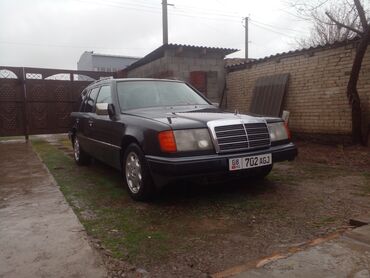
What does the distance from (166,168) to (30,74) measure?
9.81 m

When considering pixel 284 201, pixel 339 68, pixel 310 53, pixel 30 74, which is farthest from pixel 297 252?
pixel 30 74

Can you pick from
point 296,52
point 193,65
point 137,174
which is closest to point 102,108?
point 137,174

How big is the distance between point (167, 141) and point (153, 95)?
1591mm

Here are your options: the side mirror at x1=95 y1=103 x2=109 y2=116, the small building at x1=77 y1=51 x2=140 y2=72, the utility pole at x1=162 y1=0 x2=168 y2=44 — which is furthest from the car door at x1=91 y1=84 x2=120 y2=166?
the small building at x1=77 y1=51 x2=140 y2=72

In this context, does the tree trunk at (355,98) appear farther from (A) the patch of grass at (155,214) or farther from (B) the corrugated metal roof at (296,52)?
(A) the patch of grass at (155,214)

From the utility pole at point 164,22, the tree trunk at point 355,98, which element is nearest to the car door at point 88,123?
the tree trunk at point 355,98

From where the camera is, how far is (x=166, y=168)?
3.64 meters

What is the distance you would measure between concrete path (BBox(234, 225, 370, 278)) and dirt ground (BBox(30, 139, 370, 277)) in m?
0.21

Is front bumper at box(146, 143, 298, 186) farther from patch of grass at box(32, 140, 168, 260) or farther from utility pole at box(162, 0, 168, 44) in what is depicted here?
utility pole at box(162, 0, 168, 44)

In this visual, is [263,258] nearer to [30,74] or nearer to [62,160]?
[62,160]

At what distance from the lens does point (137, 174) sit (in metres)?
4.20

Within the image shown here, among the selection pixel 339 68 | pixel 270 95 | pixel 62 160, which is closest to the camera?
pixel 62 160

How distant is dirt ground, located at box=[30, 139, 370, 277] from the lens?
270 cm

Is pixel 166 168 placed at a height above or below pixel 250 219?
above
